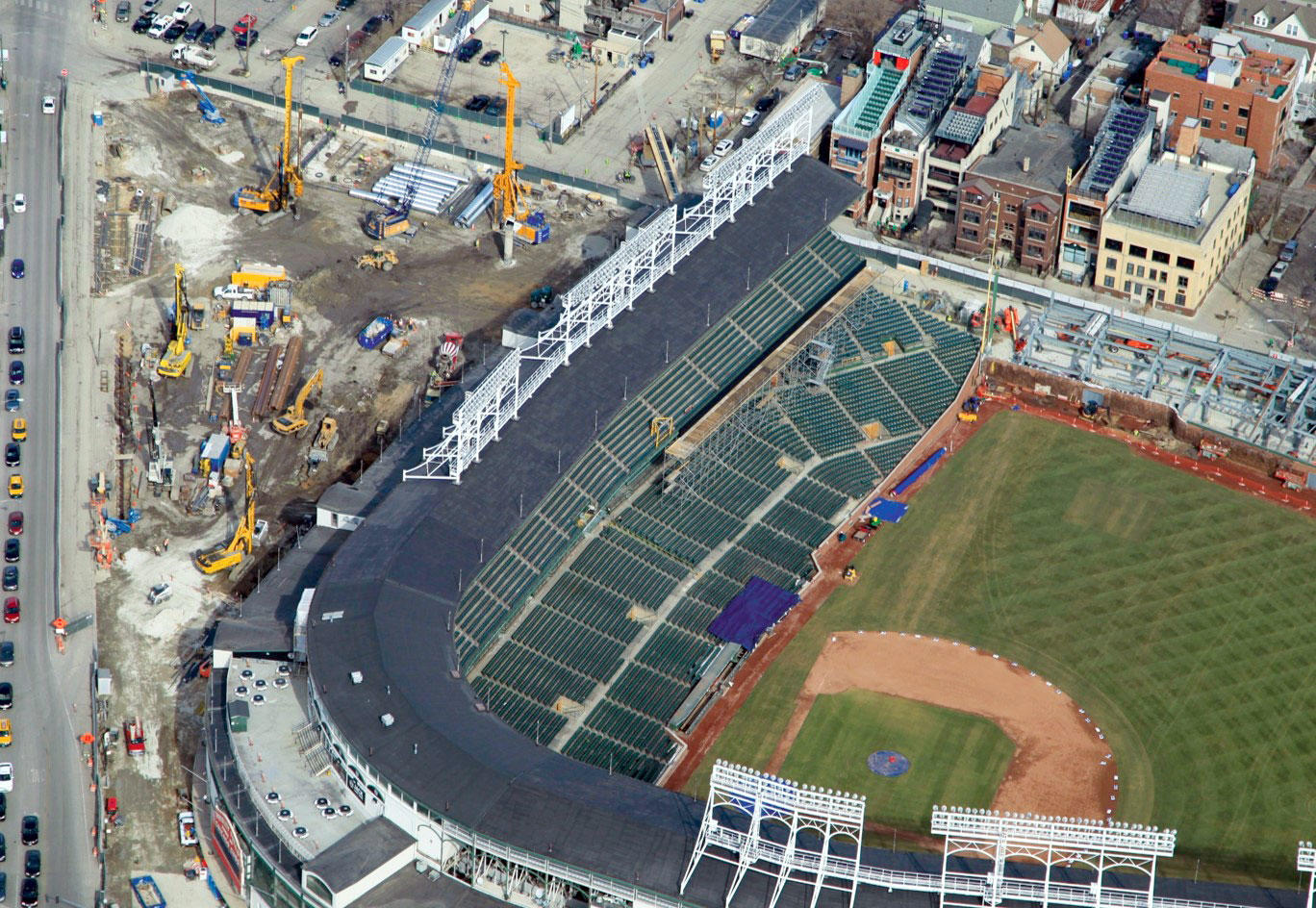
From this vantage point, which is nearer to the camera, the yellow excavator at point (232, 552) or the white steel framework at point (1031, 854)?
the white steel framework at point (1031, 854)

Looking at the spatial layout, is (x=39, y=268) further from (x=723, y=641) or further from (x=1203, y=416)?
(x=1203, y=416)

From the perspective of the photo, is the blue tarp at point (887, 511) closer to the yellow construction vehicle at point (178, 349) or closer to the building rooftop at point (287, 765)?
the building rooftop at point (287, 765)

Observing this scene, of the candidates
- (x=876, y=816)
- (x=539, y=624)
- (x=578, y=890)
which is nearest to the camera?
(x=578, y=890)

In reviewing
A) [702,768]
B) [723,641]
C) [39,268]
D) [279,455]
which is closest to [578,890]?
[702,768]

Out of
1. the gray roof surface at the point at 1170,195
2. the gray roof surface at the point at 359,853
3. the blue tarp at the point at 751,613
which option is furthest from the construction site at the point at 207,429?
the gray roof surface at the point at 1170,195

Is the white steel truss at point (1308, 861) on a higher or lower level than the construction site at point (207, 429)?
higher

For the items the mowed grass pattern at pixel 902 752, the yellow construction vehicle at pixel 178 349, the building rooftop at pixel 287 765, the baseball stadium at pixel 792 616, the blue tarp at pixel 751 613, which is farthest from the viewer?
the yellow construction vehicle at pixel 178 349

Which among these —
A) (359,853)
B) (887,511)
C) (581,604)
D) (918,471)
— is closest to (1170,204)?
(918,471)

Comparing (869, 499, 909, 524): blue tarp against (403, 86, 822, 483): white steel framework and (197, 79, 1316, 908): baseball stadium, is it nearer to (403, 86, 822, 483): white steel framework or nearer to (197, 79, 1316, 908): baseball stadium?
(197, 79, 1316, 908): baseball stadium

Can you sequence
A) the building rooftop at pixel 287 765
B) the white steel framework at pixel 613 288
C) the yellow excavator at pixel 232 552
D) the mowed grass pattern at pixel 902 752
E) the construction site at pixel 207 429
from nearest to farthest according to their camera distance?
the building rooftop at pixel 287 765 → the mowed grass pattern at pixel 902 752 → the construction site at pixel 207 429 → the white steel framework at pixel 613 288 → the yellow excavator at pixel 232 552
